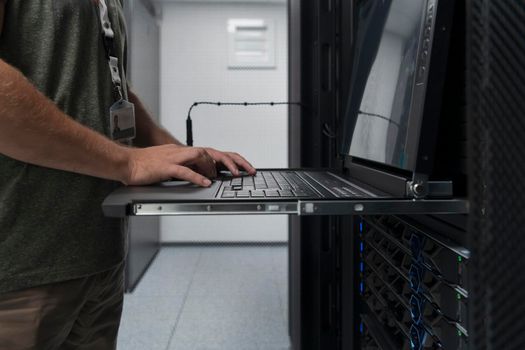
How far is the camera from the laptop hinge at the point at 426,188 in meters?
0.46

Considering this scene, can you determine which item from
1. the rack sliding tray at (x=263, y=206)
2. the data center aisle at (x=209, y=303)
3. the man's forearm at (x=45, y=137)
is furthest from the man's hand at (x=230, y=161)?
the data center aisle at (x=209, y=303)

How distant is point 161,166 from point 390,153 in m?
0.34

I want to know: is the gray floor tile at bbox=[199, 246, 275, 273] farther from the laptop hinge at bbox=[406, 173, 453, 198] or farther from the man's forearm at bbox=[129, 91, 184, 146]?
the laptop hinge at bbox=[406, 173, 453, 198]

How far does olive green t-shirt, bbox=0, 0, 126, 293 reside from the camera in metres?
0.59

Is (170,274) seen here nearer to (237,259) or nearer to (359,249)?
(237,259)

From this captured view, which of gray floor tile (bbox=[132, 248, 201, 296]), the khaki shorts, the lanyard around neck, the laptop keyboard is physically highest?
the lanyard around neck

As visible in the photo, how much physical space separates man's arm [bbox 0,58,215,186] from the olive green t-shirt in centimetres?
8

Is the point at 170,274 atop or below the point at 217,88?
below

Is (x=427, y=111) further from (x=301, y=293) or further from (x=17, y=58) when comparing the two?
(x=301, y=293)

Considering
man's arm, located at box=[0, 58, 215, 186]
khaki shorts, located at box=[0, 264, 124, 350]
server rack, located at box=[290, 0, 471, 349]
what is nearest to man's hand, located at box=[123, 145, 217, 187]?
man's arm, located at box=[0, 58, 215, 186]

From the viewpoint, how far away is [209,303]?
6.85ft

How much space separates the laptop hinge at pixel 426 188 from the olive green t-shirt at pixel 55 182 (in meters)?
0.50

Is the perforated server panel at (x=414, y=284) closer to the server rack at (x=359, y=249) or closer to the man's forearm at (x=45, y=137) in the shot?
the server rack at (x=359, y=249)

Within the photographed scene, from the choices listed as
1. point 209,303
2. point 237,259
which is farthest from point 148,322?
point 237,259
